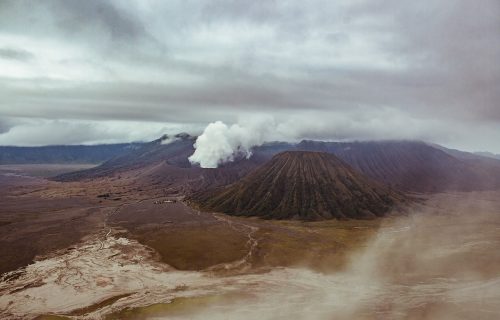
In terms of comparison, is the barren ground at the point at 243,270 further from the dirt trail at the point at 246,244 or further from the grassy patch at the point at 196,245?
the dirt trail at the point at 246,244

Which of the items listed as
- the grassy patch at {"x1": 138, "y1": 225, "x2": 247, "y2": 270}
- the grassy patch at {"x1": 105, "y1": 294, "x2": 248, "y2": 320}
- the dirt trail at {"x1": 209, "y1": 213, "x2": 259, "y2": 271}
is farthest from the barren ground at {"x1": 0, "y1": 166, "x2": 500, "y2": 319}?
the dirt trail at {"x1": 209, "y1": 213, "x2": 259, "y2": 271}

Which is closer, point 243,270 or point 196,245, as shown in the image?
point 243,270

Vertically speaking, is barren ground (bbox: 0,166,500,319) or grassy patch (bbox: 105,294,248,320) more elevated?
barren ground (bbox: 0,166,500,319)

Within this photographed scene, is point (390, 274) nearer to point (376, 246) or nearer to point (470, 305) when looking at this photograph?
point (470, 305)

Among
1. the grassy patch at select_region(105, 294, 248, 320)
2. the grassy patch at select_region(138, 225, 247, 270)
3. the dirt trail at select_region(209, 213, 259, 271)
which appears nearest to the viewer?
the grassy patch at select_region(105, 294, 248, 320)

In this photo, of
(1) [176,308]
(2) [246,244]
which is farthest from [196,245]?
(1) [176,308]

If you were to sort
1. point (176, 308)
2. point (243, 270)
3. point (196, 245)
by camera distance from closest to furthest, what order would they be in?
point (176, 308)
point (243, 270)
point (196, 245)

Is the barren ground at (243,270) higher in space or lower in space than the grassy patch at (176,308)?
higher

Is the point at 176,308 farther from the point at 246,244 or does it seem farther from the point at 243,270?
the point at 246,244

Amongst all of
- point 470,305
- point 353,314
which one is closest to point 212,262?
point 353,314

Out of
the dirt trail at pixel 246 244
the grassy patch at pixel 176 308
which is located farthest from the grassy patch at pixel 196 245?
the grassy patch at pixel 176 308

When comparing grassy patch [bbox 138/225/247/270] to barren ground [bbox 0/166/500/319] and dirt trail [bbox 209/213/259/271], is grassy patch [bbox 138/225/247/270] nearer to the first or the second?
barren ground [bbox 0/166/500/319]
